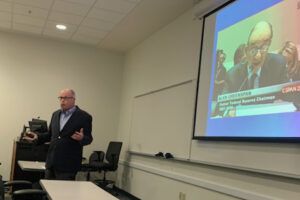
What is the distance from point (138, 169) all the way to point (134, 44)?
8.15 ft

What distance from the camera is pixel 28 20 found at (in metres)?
5.46

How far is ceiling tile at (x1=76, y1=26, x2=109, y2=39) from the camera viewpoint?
224 inches

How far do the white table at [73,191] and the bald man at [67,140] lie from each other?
1.99 feet

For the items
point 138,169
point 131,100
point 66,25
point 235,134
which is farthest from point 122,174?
point 235,134

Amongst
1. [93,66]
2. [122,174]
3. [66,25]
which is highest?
[66,25]

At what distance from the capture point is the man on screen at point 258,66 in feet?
8.82

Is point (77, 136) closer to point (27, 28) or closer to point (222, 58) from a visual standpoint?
point (222, 58)

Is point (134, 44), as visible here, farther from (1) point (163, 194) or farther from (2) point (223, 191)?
(2) point (223, 191)

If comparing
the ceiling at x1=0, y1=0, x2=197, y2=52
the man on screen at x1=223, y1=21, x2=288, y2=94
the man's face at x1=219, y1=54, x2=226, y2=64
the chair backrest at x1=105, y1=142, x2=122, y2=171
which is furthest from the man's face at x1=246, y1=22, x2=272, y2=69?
the chair backrest at x1=105, y1=142, x2=122, y2=171

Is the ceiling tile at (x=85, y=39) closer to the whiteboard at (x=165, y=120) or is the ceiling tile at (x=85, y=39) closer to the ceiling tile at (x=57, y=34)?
the ceiling tile at (x=57, y=34)

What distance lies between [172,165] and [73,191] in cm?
224

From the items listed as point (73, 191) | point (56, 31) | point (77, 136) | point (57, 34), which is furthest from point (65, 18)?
point (73, 191)

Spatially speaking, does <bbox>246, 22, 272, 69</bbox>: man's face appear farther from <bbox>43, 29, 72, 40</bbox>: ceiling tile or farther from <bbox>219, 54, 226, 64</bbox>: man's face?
<bbox>43, 29, 72, 40</bbox>: ceiling tile

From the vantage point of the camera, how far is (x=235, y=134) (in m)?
3.05
